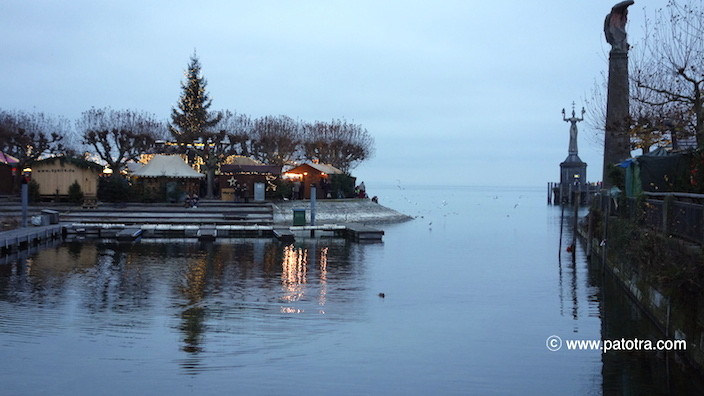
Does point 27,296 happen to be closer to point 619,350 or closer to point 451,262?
point 619,350

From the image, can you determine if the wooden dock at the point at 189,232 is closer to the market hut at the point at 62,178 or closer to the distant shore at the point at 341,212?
the distant shore at the point at 341,212

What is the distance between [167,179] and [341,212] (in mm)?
11824

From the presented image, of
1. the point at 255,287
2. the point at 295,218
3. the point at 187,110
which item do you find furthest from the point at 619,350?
the point at 187,110

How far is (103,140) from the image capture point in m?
56.4

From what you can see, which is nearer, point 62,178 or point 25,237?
point 25,237

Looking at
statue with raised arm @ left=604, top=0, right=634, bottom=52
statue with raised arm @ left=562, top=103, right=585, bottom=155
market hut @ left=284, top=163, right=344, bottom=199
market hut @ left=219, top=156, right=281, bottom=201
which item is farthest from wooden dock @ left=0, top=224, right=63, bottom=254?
statue with raised arm @ left=562, top=103, right=585, bottom=155

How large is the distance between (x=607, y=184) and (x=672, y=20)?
40.5ft

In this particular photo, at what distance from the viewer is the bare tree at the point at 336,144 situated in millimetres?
82062

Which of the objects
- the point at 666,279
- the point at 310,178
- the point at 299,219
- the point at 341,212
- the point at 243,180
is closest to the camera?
the point at 666,279

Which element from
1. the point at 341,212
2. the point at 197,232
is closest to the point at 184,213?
the point at 197,232

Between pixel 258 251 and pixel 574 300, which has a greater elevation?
pixel 258 251

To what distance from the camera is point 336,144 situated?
81.3m

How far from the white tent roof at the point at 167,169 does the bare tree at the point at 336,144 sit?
97.9ft

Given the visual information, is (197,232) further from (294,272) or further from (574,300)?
(574,300)
